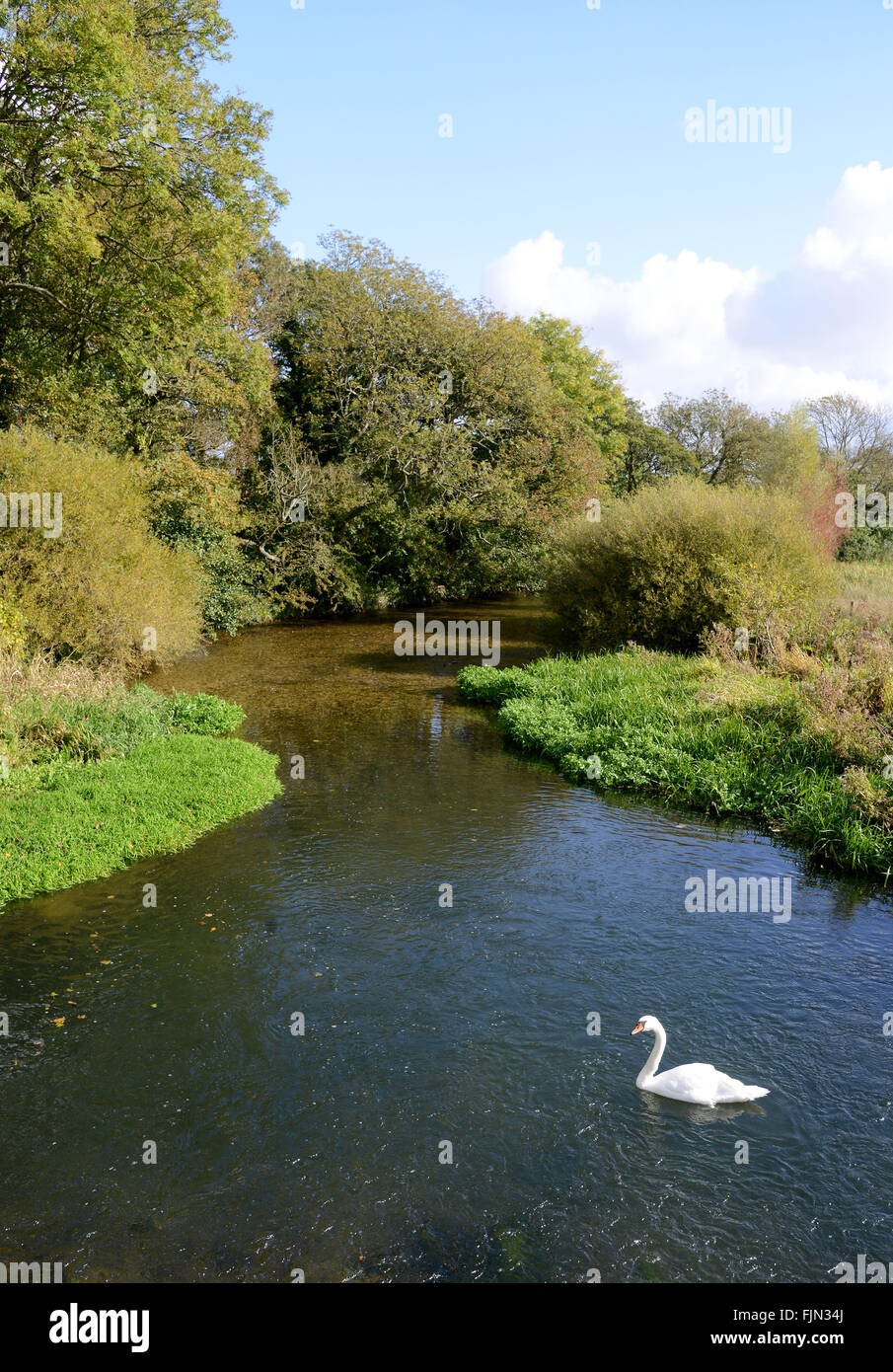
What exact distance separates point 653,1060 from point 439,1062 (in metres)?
1.70

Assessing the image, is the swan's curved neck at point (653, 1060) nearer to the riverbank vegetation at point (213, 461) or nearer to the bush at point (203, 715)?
the riverbank vegetation at point (213, 461)

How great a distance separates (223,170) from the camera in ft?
67.0

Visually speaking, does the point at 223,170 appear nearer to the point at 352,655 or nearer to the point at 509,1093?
the point at 352,655

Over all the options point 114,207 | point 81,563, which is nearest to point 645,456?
point 114,207

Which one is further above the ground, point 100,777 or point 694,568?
point 694,568

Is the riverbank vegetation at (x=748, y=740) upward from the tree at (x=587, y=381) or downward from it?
downward

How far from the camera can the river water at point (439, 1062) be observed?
5.45 metres

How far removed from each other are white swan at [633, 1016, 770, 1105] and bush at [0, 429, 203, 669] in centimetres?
1421

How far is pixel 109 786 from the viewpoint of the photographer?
12266mm

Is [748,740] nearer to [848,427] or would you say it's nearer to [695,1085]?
[695,1085]

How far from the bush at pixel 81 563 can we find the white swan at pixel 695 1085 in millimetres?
14213

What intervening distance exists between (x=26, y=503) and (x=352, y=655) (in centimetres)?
1069

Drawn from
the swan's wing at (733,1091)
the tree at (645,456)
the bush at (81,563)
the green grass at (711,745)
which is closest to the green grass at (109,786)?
the bush at (81,563)
